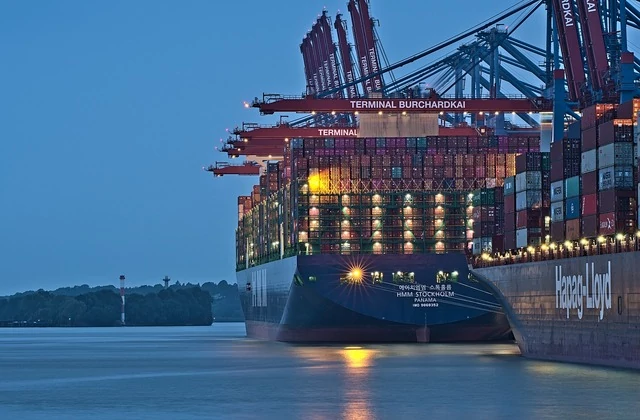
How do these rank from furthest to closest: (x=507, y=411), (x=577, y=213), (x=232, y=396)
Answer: (x=577, y=213), (x=232, y=396), (x=507, y=411)

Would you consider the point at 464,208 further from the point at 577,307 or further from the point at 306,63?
the point at 306,63

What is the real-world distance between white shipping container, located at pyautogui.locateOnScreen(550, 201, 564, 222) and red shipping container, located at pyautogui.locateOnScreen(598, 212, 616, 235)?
4801 mm

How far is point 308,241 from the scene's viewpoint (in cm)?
9412

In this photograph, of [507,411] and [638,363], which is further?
[638,363]

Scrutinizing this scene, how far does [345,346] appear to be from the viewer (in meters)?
93.6

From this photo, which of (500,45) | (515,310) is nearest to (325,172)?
(500,45)

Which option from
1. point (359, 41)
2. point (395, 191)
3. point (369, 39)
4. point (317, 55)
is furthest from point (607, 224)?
point (317, 55)

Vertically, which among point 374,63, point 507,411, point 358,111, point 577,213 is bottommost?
point 507,411

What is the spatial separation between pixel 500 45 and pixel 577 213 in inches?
1733

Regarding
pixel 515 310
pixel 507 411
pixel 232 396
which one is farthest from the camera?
pixel 515 310

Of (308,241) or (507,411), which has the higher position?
(308,241)

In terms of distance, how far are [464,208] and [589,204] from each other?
33763mm

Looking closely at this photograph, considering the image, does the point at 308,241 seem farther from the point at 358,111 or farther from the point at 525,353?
the point at 525,353

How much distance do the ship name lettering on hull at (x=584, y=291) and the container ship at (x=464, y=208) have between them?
0.35 ft
